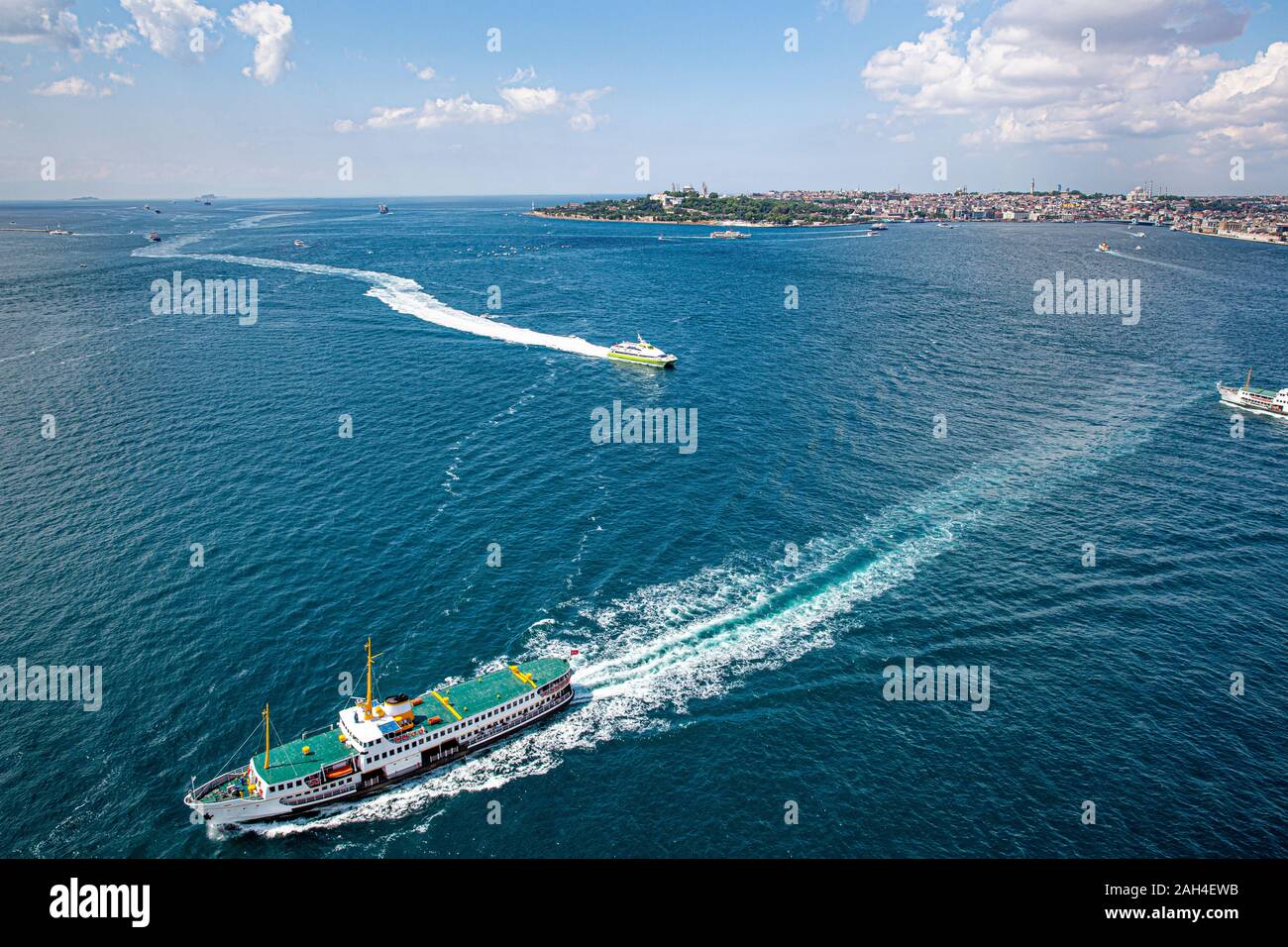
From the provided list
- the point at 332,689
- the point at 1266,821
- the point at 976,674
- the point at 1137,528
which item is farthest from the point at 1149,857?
the point at 332,689

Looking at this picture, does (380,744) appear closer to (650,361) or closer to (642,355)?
(650,361)

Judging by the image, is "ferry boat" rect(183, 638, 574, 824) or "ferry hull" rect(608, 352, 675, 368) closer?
"ferry boat" rect(183, 638, 574, 824)

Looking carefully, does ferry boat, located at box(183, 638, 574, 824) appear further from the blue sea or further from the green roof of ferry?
the blue sea

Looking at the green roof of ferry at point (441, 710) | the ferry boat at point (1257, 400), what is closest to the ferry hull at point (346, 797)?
the green roof of ferry at point (441, 710)

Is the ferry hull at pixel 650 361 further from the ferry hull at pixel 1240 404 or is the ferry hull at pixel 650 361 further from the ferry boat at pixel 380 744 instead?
the ferry hull at pixel 1240 404

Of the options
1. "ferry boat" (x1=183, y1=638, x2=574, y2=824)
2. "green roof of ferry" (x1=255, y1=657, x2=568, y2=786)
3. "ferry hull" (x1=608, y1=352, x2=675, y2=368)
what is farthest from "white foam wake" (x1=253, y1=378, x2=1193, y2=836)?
"ferry hull" (x1=608, y1=352, x2=675, y2=368)

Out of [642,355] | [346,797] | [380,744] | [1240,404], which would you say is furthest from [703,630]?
[1240,404]
